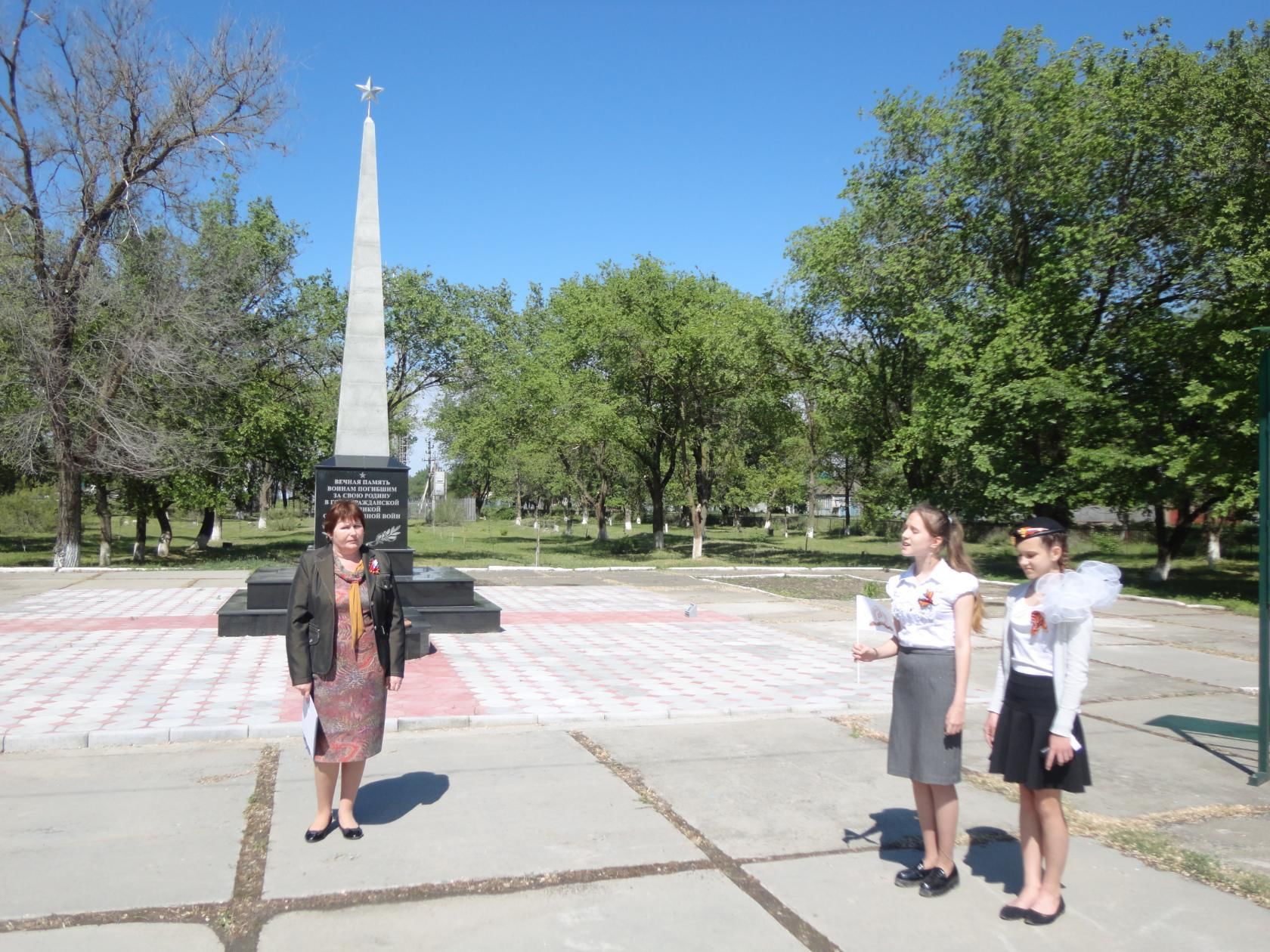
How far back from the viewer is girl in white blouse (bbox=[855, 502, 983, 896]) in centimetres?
411

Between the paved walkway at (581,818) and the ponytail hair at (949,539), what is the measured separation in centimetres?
129

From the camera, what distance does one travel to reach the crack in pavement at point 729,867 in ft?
12.5

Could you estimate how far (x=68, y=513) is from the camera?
23.5 metres

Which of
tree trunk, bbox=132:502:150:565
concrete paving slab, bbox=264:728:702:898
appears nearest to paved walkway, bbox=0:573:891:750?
concrete paving slab, bbox=264:728:702:898

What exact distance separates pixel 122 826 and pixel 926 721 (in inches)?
155

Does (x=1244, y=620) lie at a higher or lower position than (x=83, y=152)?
lower

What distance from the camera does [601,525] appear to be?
145 feet

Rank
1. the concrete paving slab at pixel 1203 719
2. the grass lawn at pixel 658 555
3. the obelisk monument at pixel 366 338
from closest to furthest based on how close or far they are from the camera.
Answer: the concrete paving slab at pixel 1203 719 < the obelisk monument at pixel 366 338 < the grass lawn at pixel 658 555

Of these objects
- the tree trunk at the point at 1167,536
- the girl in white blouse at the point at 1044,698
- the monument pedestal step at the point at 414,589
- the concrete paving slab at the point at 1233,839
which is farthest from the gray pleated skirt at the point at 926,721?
the tree trunk at the point at 1167,536

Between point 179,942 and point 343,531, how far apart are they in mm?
1807

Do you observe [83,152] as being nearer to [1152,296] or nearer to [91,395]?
[91,395]

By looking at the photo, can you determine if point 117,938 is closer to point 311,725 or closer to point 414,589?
point 311,725

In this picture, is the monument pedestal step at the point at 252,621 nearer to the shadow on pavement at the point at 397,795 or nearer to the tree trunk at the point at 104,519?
the shadow on pavement at the point at 397,795

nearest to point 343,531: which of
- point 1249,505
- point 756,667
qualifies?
point 756,667
